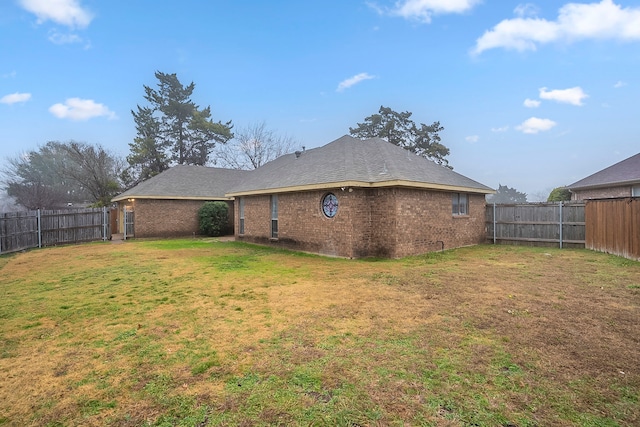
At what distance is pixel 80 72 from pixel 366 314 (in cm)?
2470

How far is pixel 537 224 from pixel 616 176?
7681 mm

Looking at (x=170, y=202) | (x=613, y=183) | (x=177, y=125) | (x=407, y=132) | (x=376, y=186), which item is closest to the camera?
(x=376, y=186)

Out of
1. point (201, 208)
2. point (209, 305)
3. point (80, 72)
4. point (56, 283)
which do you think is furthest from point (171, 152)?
point (209, 305)

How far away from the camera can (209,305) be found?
17.9ft

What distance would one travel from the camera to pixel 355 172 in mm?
10953

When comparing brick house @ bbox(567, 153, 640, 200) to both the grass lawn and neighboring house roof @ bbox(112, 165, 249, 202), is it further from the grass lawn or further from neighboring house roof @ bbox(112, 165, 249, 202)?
neighboring house roof @ bbox(112, 165, 249, 202)

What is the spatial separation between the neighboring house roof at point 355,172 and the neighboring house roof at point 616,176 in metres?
7.32

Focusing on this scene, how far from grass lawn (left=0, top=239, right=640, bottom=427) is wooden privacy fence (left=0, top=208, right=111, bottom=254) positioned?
26.4 feet

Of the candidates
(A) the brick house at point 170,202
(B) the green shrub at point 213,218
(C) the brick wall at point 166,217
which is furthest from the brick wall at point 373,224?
(C) the brick wall at point 166,217

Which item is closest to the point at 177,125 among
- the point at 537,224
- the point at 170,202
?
the point at 170,202

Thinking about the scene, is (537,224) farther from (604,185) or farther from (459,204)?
(604,185)

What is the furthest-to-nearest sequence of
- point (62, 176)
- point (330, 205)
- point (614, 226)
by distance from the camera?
point (62, 176), point (330, 205), point (614, 226)

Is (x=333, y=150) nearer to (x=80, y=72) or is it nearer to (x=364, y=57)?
(x=364, y=57)

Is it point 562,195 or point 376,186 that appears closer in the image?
point 376,186
